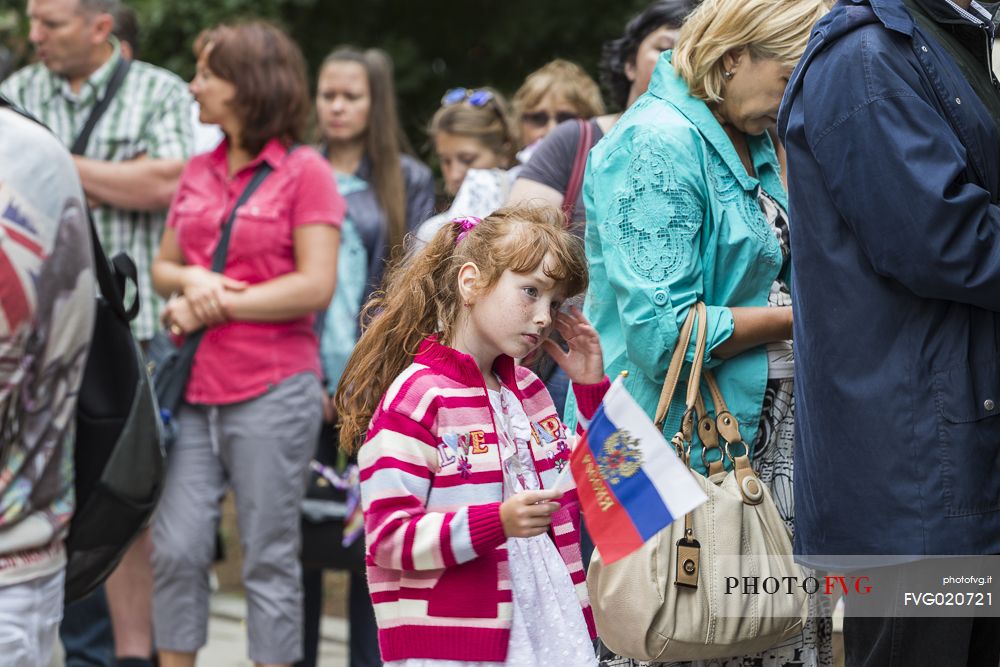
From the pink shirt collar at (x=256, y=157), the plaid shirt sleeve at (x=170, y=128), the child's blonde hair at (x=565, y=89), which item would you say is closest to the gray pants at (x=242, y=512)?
the pink shirt collar at (x=256, y=157)

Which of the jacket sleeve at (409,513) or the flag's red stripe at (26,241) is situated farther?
the flag's red stripe at (26,241)

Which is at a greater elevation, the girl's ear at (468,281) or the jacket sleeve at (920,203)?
the jacket sleeve at (920,203)

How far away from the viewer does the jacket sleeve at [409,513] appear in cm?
256

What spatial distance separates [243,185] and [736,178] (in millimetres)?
2148

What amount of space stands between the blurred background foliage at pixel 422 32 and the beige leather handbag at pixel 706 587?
8.04 metres

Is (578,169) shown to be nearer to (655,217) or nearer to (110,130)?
(655,217)

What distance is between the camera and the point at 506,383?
293cm

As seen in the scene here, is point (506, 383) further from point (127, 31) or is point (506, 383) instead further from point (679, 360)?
point (127, 31)

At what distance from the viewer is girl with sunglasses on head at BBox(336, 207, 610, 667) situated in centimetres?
262

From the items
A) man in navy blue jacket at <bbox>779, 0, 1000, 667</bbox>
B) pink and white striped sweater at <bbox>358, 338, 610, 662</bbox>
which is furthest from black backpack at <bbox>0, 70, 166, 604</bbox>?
man in navy blue jacket at <bbox>779, 0, 1000, 667</bbox>

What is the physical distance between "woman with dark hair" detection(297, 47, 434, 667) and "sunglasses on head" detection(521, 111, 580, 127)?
1.83 feet

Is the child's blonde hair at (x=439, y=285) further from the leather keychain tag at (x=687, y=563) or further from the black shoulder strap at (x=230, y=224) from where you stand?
the black shoulder strap at (x=230, y=224)

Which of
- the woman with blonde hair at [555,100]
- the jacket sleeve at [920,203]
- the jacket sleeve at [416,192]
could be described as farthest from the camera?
the jacket sleeve at [416,192]

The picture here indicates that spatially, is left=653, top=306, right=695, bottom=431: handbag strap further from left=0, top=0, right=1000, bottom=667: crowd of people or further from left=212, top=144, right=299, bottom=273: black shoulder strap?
left=212, top=144, right=299, bottom=273: black shoulder strap
